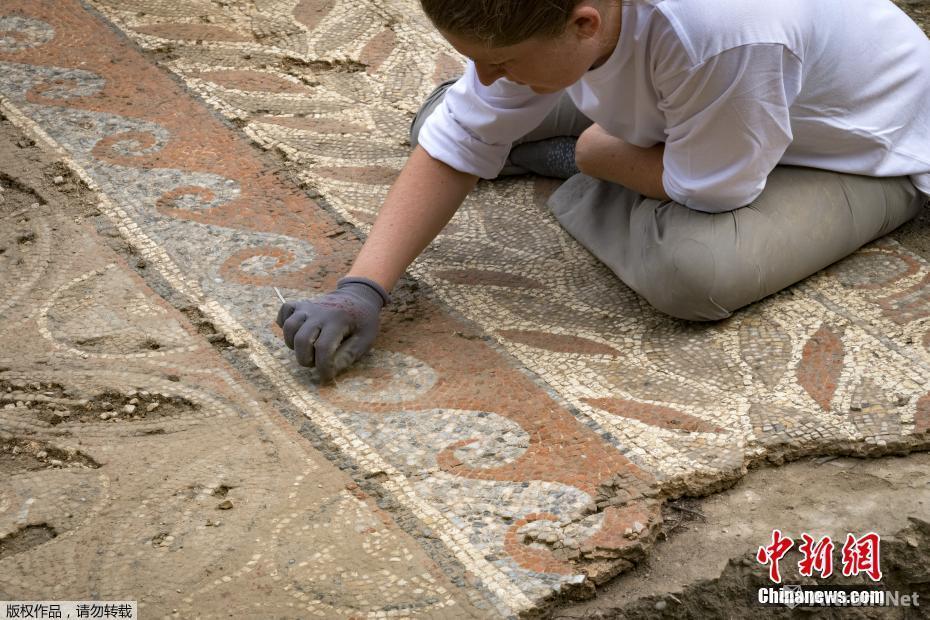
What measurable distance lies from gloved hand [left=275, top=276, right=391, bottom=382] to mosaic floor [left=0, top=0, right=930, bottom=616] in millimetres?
49

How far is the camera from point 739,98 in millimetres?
1854

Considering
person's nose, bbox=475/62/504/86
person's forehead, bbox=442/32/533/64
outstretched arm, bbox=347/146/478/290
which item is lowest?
outstretched arm, bbox=347/146/478/290

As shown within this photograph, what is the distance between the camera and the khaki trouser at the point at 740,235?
205 cm

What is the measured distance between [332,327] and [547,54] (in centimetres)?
62

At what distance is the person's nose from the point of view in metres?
1.73

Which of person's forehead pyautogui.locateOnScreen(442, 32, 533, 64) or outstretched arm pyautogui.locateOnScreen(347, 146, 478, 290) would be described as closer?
person's forehead pyautogui.locateOnScreen(442, 32, 533, 64)

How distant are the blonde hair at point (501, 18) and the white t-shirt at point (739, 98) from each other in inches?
8.5

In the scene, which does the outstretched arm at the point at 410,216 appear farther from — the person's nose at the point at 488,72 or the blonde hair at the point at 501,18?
the blonde hair at the point at 501,18

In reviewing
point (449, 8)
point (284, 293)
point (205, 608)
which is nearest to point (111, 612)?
point (205, 608)

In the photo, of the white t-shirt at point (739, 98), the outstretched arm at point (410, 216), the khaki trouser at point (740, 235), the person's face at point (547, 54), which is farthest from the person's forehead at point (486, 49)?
the khaki trouser at point (740, 235)

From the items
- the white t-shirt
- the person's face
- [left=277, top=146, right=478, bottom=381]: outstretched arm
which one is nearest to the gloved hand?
[left=277, top=146, right=478, bottom=381]: outstretched arm

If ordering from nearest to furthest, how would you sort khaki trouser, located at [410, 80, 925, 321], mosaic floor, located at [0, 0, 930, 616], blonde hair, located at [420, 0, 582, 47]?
blonde hair, located at [420, 0, 582, 47]
mosaic floor, located at [0, 0, 930, 616]
khaki trouser, located at [410, 80, 925, 321]

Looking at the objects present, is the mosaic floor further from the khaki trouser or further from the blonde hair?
the blonde hair

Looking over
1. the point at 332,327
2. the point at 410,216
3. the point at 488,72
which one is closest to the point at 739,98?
the point at 488,72
